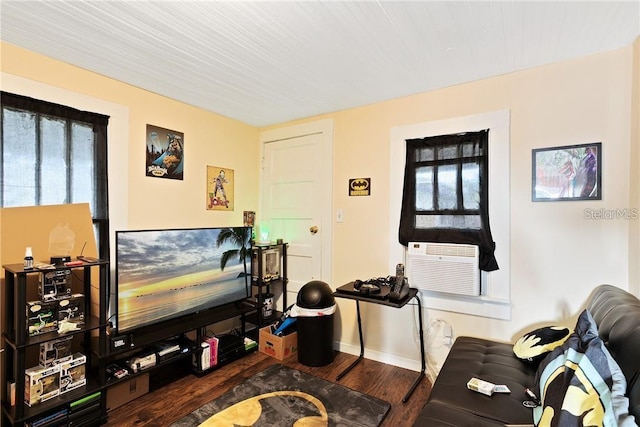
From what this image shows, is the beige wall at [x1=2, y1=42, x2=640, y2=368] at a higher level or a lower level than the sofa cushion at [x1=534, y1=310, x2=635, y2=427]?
higher

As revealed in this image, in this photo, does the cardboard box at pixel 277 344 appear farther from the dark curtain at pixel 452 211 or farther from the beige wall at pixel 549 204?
the dark curtain at pixel 452 211

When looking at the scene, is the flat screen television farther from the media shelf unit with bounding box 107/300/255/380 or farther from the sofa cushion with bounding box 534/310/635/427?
the sofa cushion with bounding box 534/310/635/427

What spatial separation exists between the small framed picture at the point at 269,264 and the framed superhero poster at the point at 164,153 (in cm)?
114

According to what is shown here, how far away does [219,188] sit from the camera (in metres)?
3.27

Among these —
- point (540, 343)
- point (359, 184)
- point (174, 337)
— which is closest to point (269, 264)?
point (174, 337)

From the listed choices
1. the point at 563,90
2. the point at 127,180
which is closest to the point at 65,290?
the point at 127,180

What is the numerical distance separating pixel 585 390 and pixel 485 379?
69cm

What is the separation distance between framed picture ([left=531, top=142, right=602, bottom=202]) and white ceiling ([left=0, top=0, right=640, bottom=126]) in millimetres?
648

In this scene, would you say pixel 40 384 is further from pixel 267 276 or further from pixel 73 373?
pixel 267 276

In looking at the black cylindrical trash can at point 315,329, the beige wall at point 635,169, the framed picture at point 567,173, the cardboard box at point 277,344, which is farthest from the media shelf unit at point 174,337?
the beige wall at point 635,169

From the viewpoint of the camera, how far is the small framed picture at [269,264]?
3.27 meters

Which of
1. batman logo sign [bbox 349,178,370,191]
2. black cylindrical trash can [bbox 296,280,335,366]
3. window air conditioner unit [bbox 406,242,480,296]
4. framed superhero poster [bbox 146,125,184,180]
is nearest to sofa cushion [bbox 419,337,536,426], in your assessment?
window air conditioner unit [bbox 406,242,480,296]

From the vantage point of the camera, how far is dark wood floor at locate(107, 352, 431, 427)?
2.08 meters

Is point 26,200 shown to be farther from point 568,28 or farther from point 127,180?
point 568,28
